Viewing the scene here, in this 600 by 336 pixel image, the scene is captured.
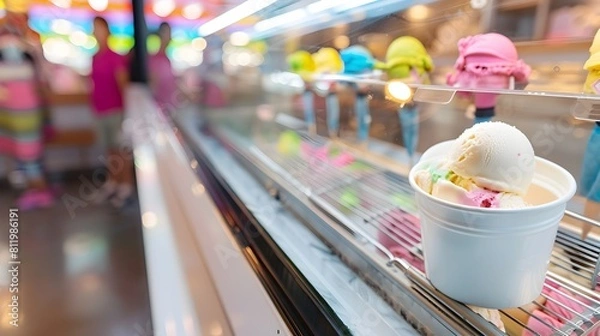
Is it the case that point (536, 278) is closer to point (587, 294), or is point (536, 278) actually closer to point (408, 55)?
point (587, 294)

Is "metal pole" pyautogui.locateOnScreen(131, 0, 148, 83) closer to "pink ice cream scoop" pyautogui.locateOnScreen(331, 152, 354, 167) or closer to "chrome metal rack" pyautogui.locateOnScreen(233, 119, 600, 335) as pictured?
"chrome metal rack" pyautogui.locateOnScreen(233, 119, 600, 335)

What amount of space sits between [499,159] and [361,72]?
0.59 meters

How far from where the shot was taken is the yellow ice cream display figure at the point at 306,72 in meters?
1.20

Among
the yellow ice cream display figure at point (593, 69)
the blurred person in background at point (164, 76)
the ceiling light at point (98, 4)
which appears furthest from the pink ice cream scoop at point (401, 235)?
the ceiling light at point (98, 4)

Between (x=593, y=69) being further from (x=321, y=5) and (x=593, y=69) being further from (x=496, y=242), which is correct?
(x=321, y=5)

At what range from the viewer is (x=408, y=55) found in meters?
0.80

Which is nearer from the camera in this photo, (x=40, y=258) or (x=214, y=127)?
(x=40, y=258)

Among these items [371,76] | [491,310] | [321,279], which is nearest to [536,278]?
[491,310]

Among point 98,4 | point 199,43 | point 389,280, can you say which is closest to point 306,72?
point 389,280

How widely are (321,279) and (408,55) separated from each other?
51 centimetres

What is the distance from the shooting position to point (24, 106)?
2.90 meters

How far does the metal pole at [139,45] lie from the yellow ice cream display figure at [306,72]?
10.6 ft

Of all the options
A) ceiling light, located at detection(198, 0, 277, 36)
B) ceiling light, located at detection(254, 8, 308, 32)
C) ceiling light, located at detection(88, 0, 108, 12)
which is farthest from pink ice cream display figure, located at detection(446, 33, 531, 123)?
ceiling light, located at detection(88, 0, 108, 12)

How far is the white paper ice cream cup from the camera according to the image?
38 cm
